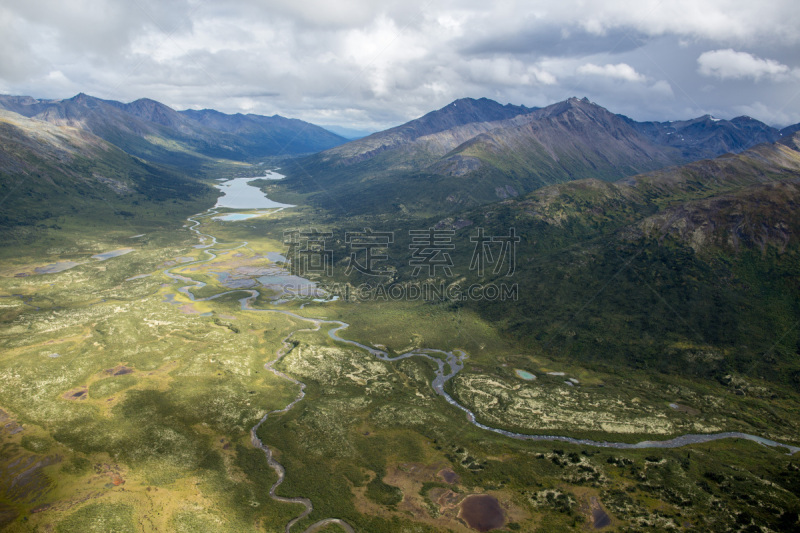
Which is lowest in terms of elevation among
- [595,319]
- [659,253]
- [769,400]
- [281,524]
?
[281,524]

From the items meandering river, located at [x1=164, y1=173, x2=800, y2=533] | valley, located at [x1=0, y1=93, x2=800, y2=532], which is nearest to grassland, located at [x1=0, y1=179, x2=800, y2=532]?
valley, located at [x1=0, y1=93, x2=800, y2=532]

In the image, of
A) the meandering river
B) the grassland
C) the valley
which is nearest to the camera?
the grassland

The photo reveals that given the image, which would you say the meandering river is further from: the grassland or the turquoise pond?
the turquoise pond

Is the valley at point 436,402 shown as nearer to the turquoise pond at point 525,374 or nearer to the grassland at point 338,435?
the grassland at point 338,435

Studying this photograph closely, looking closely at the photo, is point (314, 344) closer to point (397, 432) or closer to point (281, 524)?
point (397, 432)

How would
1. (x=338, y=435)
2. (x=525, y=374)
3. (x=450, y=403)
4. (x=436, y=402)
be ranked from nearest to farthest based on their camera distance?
(x=338, y=435) → (x=436, y=402) → (x=450, y=403) → (x=525, y=374)

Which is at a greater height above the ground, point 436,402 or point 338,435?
point 338,435

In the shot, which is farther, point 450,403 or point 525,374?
point 525,374

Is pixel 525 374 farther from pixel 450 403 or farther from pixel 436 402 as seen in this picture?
pixel 436 402

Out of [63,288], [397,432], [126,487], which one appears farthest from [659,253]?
[63,288]

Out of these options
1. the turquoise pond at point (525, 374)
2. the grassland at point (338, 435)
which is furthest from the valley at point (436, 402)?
the turquoise pond at point (525, 374)

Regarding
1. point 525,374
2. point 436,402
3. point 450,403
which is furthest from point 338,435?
point 525,374
